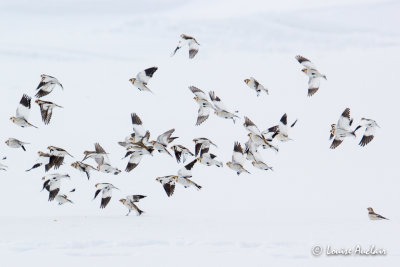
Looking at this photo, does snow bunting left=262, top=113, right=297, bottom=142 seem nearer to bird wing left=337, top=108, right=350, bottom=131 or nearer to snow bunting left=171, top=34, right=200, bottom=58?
bird wing left=337, top=108, right=350, bottom=131

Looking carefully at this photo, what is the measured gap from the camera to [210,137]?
40.0ft

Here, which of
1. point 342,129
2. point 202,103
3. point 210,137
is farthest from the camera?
point 210,137

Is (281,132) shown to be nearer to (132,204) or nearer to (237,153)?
(237,153)

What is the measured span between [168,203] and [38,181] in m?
1.70

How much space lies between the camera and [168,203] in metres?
8.76

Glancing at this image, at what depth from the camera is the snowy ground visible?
20.9 ft

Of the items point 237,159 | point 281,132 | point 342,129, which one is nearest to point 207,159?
point 237,159

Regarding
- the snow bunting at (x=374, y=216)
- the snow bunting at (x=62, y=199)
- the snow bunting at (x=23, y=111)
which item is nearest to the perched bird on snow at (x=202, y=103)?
the snow bunting at (x=62, y=199)

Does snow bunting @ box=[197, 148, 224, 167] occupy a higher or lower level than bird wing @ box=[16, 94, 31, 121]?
lower

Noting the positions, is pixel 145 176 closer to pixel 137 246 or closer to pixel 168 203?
pixel 168 203

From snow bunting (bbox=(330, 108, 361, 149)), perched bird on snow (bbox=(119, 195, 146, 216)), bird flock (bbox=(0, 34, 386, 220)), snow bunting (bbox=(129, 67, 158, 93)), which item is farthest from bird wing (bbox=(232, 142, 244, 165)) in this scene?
snow bunting (bbox=(129, 67, 158, 93))

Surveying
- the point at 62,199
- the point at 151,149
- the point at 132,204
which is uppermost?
the point at 151,149

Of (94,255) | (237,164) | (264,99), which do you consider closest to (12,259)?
(94,255)

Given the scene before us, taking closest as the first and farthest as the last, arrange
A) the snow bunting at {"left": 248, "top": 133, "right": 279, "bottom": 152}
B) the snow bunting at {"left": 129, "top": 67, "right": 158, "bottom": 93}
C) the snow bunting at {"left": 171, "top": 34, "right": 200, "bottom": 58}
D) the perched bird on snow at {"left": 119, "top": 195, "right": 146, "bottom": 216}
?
1. the perched bird on snow at {"left": 119, "top": 195, "right": 146, "bottom": 216}
2. the snow bunting at {"left": 248, "top": 133, "right": 279, "bottom": 152}
3. the snow bunting at {"left": 129, "top": 67, "right": 158, "bottom": 93}
4. the snow bunting at {"left": 171, "top": 34, "right": 200, "bottom": 58}
